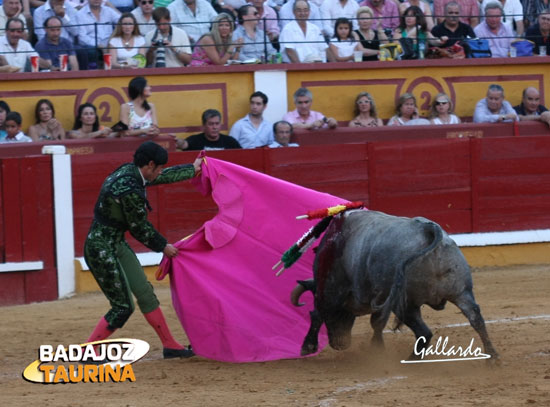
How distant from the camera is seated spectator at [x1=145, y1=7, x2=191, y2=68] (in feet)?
30.3

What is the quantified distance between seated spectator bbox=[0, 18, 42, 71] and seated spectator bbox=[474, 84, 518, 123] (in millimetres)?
4053

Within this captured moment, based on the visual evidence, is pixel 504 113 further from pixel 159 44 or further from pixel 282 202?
pixel 282 202

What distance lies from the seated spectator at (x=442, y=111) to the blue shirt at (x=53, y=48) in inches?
132

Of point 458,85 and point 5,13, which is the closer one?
point 5,13

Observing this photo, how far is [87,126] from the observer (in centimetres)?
880

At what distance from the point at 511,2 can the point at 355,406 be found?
745 centimetres

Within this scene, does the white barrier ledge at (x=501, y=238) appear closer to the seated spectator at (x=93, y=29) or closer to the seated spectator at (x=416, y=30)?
the seated spectator at (x=416, y=30)

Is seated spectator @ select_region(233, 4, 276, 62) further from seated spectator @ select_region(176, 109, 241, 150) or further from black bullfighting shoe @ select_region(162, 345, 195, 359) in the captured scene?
black bullfighting shoe @ select_region(162, 345, 195, 359)

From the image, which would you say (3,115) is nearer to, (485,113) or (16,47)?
(16,47)

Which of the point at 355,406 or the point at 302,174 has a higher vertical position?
the point at 302,174

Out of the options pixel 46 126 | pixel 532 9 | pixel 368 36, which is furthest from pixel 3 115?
pixel 532 9

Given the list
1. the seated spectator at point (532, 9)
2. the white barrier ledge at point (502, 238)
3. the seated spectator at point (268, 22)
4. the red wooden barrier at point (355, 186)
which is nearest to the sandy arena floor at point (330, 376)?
the red wooden barrier at point (355, 186)

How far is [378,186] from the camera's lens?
29.5 feet

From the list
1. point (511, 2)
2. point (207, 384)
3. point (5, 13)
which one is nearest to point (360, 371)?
point (207, 384)
